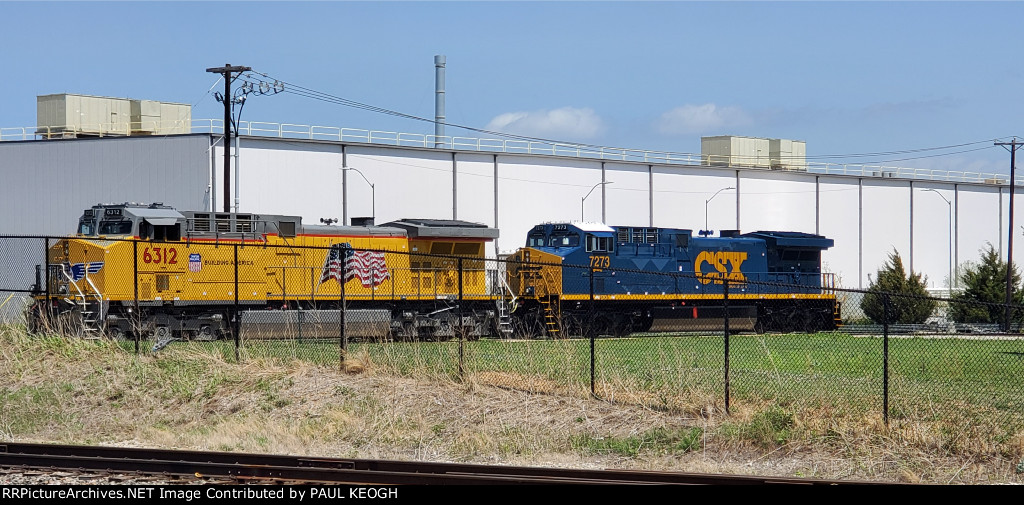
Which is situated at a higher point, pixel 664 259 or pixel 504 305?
pixel 664 259

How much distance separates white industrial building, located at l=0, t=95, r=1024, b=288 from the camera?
5006 centimetres

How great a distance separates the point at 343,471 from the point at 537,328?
2337 cm

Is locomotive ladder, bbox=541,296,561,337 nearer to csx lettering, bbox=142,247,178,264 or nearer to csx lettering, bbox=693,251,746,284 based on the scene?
csx lettering, bbox=693,251,746,284

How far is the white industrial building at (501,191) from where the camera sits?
164ft

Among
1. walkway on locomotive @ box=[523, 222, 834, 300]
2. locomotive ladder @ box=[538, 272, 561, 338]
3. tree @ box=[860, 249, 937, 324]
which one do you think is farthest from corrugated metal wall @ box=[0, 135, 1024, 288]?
locomotive ladder @ box=[538, 272, 561, 338]

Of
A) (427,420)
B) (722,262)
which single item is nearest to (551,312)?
(722,262)

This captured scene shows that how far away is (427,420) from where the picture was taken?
1481 cm

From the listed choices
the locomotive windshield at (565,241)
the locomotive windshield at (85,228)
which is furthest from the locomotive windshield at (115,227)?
the locomotive windshield at (565,241)

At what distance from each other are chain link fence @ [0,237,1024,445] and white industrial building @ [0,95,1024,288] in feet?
32.2

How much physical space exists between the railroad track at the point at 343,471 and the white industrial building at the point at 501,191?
3817 centimetres

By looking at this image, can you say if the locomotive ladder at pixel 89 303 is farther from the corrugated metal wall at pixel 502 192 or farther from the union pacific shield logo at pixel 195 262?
the corrugated metal wall at pixel 502 192

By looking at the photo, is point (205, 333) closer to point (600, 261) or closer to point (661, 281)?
point (600, 261)

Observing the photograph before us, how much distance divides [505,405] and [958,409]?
21.6 ft

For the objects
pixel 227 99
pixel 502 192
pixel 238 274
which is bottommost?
pixel 238 274
